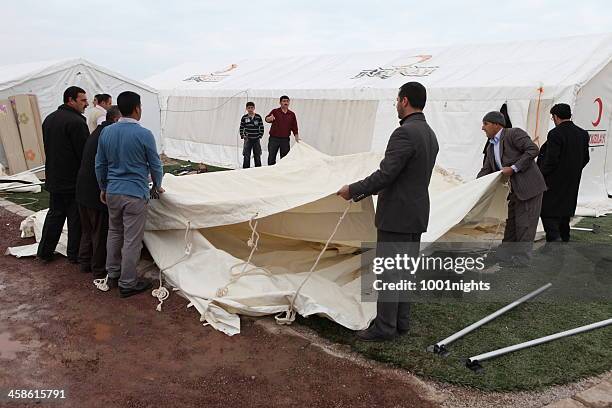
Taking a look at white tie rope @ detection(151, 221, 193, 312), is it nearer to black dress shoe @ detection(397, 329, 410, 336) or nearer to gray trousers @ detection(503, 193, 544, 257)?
black dress shoe @ detection(397, 329, 410, 336)

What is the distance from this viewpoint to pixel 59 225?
180 inches

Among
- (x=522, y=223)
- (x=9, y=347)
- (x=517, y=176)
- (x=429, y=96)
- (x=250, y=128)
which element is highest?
(x=429, y=96)

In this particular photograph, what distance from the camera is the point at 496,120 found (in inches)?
180

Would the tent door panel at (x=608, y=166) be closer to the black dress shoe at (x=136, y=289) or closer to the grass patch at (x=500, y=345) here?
the grass patch at (x=500, y=345)

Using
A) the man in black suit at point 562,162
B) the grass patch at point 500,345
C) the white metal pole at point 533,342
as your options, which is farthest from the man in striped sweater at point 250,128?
the white metal pole at point 533,342

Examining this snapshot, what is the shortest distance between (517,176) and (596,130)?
13.0 ft

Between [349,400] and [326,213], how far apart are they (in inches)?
69.2

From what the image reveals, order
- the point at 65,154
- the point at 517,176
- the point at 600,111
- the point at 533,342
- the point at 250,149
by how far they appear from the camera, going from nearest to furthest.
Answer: the point at 533,342 → the point at 65,154 → the point at 517,176 → the point at 600,111 → the point at 250,149

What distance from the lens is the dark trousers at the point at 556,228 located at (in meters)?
5.14

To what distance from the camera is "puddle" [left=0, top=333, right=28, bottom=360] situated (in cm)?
303

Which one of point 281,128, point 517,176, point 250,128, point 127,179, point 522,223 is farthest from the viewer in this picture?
point 250,128

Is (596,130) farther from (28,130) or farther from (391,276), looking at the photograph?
(28,130)

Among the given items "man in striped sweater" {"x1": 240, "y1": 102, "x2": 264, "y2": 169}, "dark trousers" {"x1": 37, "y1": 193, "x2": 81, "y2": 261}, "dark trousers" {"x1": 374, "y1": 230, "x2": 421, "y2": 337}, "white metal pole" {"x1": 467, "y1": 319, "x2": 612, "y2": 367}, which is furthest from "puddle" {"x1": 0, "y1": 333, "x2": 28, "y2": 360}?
"man in striped sweater" {"x1": 240, "y1": 102, "x2": 264, "y2": 169}

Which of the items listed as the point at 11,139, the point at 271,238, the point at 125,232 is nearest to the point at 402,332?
the point at 271,238
